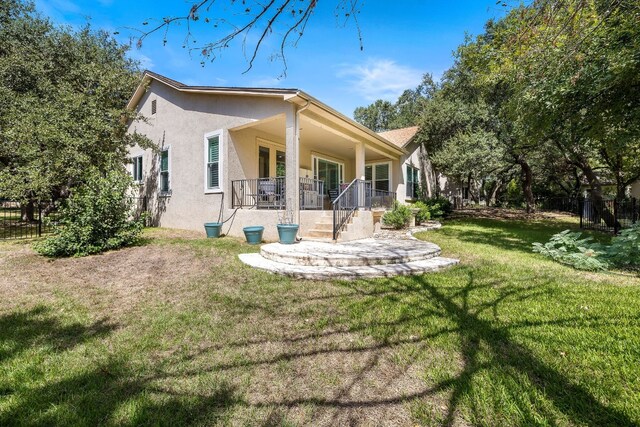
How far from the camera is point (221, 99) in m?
8.98

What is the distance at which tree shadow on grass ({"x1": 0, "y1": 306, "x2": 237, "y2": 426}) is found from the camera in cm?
195

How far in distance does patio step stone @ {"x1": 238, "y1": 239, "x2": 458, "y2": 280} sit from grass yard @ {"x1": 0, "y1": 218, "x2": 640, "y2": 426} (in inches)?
13.5

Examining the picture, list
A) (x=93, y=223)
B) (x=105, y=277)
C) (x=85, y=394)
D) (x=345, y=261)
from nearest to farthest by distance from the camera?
(x=85, y=394) → (x=105, y=277) → (x=345, y=261) → (x=93, y=223)

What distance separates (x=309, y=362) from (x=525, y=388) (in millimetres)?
1669

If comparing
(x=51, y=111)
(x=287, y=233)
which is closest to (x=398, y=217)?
(x=287, y=233)

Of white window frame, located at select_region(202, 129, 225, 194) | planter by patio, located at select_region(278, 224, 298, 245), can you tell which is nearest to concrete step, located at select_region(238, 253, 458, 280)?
planter by patio, located at select_region(278, 224, 298, 245)

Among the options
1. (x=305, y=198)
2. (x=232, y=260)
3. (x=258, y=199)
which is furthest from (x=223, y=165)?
(x=232, y=260)

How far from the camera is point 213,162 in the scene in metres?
9.27

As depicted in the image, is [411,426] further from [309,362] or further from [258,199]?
[258,199]

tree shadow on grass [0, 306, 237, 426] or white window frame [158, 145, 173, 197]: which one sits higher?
white window frame [158, 145, 173, 197]

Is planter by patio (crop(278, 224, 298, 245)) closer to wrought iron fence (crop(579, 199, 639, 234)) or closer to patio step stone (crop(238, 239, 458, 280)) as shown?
patio step stone (crop(238, 239, 458, 280))

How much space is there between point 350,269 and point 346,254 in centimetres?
67

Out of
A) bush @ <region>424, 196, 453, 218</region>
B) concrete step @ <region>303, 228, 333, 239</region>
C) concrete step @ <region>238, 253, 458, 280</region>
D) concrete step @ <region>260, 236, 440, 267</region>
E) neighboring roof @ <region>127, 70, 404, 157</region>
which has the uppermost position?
neighboring roof @ <region>127, 70, 404, 157</region>

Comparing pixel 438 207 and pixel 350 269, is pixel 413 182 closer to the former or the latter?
pixel 438 207
